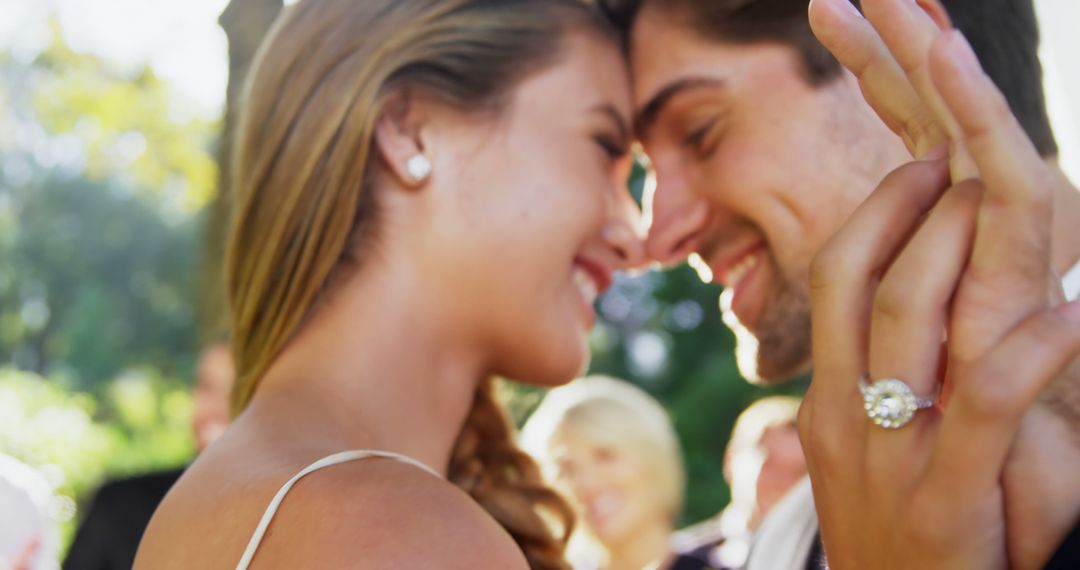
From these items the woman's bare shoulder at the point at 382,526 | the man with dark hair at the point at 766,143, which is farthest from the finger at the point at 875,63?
the man with dark hair at the point at 766,143

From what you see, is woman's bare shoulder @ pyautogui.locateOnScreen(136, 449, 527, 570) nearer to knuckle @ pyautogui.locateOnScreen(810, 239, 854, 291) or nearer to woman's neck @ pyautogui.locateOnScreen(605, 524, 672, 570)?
knuckle @ pyautogui.locateOnScreen(810, 239, 854, 291)

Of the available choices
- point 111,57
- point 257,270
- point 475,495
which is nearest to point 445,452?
point 475,495

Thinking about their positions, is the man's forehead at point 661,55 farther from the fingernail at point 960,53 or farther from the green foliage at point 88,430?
the green foliage at point 88,430

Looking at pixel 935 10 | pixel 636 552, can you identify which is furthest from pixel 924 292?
pixel 636 552

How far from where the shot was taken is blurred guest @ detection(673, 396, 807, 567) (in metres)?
4.14

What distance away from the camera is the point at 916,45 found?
131cm

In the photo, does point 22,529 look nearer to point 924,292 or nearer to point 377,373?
point 377,373

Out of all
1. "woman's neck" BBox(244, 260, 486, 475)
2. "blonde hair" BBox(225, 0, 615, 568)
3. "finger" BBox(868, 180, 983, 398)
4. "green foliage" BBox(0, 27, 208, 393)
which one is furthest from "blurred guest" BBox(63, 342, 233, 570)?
"green foliage" BBox(0, 27, 208, 393)

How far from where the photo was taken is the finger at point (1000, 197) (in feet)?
3.98

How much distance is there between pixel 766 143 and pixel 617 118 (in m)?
0.36

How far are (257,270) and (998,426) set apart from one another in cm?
167

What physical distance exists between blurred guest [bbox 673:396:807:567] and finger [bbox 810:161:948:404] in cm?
232

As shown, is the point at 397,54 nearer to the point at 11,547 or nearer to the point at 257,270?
the point at 257,270

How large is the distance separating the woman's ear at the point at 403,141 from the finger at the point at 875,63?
1.15 meters
